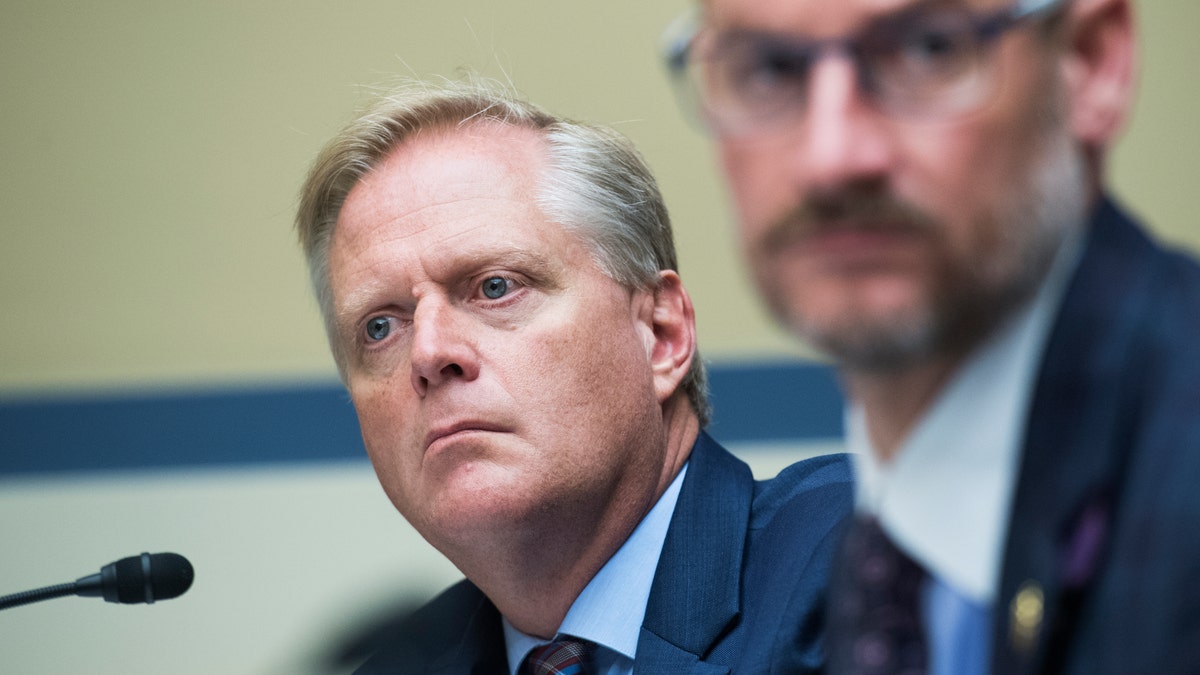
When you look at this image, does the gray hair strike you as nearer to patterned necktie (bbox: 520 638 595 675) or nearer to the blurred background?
patterned necktie (bbox: 520 638 595 675)

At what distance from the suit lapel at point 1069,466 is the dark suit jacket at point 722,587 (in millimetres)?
661

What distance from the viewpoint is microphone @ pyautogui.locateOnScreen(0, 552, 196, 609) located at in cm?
149

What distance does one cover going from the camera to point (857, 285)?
64cm

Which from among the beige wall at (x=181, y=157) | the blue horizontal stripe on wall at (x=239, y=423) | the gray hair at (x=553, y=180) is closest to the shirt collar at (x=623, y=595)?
the gray hair at (x=553, y=180)

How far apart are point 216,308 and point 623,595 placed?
6.33 feet

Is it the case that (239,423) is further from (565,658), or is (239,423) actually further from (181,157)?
(565,658)

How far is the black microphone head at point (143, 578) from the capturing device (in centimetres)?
150

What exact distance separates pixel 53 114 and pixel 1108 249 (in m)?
3.06

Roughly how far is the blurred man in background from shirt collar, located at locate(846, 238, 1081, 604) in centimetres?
61

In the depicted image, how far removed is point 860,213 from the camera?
637 millimetres

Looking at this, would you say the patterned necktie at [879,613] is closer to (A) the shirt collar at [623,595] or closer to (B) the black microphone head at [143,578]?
(A) the shirt collar at [623,595]

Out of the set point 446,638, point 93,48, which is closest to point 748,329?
point 446,638

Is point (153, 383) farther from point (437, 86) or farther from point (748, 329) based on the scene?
point (437, 86)

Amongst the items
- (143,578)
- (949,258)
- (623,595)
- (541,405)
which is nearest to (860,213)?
(949,258)
